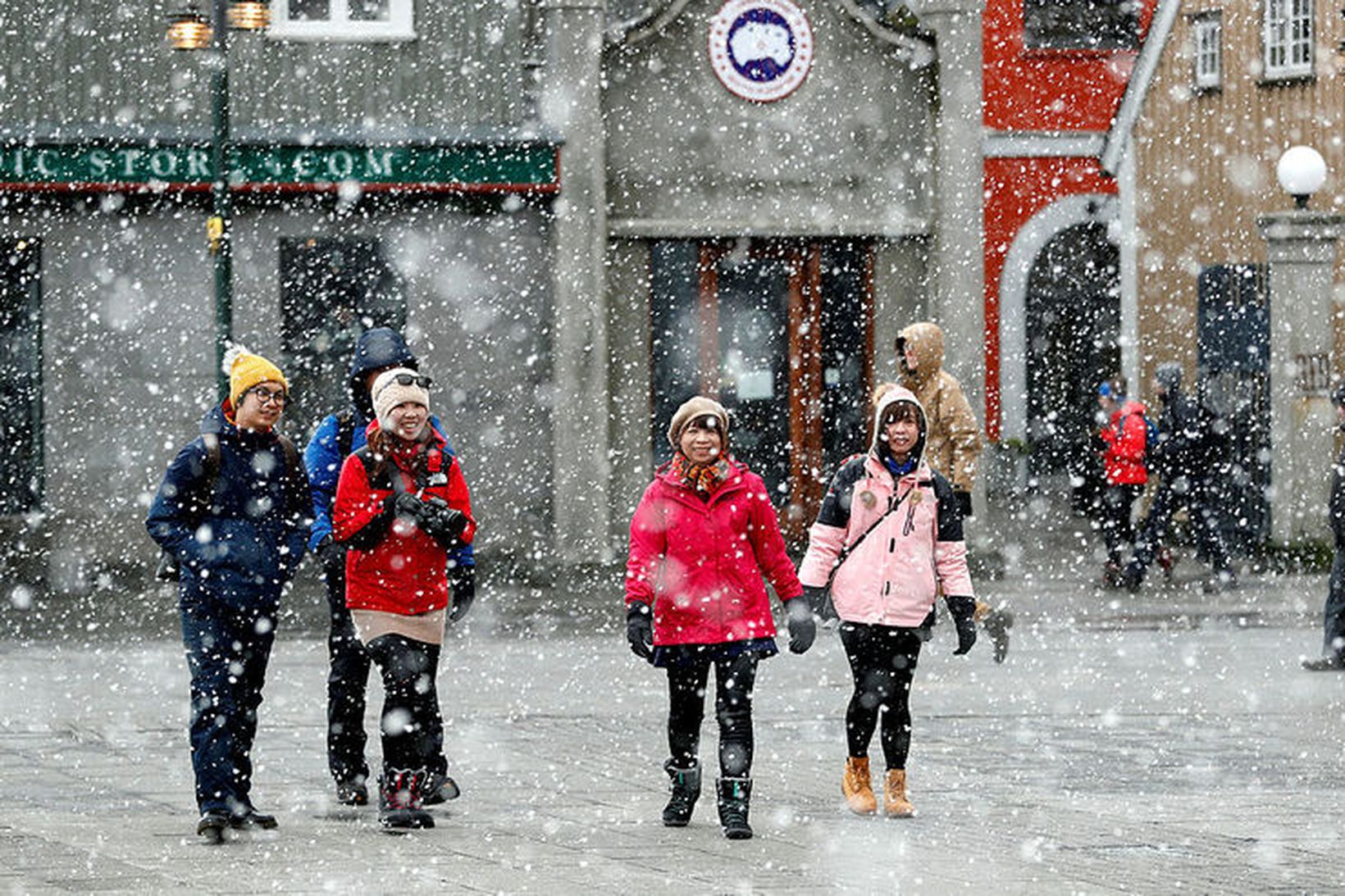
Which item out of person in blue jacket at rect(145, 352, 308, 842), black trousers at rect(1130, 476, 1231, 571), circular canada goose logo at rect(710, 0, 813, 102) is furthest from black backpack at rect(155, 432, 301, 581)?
circular canada goose logo at rect(710, 0, 813, 102)

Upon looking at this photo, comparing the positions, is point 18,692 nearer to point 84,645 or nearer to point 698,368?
point 84,645

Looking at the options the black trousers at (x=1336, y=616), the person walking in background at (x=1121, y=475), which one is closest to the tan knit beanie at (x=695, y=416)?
the black trousers at (x=1336, y=616)

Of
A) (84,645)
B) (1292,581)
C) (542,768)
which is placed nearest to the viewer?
(542,768)

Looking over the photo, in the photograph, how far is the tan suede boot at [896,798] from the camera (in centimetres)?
1052

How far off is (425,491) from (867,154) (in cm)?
1431

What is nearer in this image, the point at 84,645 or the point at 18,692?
the point at 18,692

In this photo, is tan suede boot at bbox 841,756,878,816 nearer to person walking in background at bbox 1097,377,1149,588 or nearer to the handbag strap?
the handbag strap

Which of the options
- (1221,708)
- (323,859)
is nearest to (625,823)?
(323,859)

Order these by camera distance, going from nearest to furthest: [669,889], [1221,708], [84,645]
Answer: [669,889]
[1221,708]
[84,645]

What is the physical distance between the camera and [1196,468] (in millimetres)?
23203

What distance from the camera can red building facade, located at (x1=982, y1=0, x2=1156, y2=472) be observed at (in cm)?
3356

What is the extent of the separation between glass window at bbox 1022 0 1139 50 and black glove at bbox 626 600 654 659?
81.3ft

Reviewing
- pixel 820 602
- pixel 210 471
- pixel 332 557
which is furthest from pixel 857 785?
pixel 210 471

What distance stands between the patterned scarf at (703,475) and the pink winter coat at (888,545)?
1.70 ft
